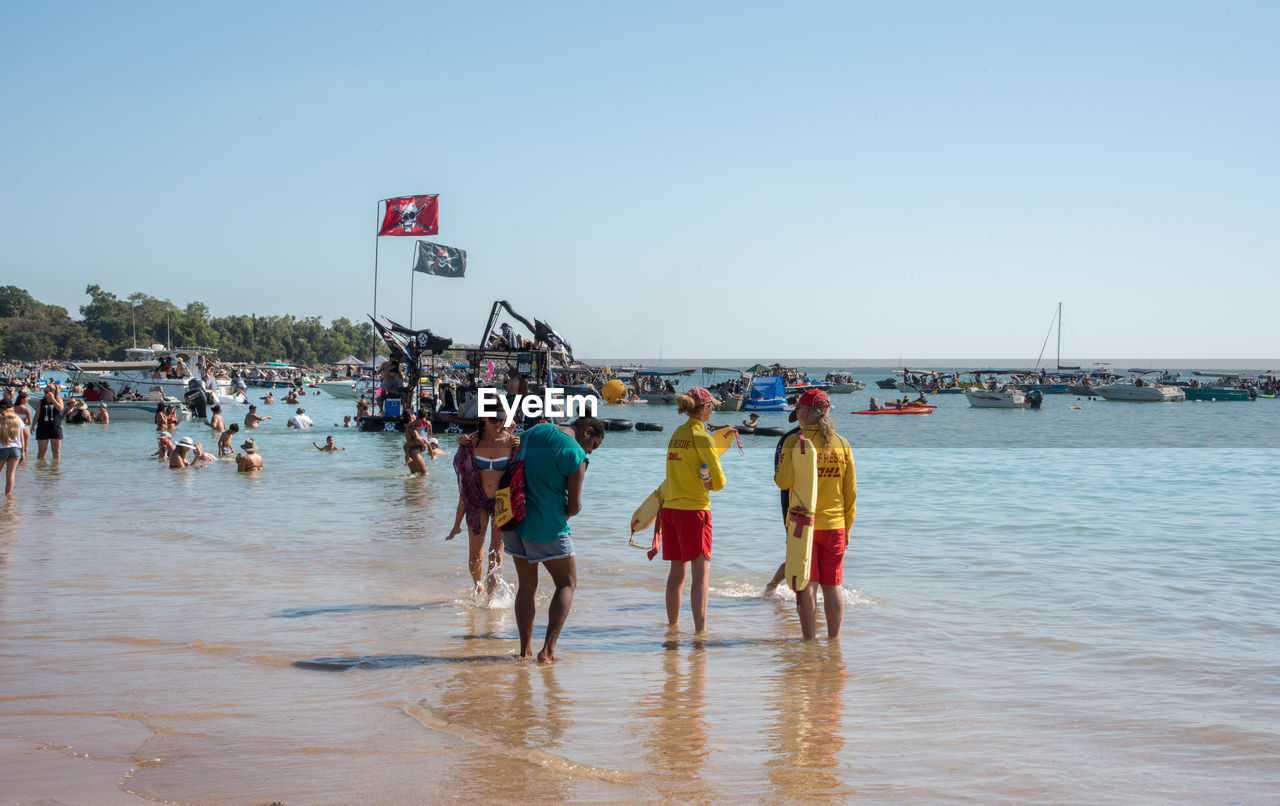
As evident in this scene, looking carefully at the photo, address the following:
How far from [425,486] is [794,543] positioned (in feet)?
44.5

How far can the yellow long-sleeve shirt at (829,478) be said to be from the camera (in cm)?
676

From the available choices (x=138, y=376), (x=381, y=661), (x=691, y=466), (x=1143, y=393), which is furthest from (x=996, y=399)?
(x=381, y=661)

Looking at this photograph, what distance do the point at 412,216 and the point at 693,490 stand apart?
35260 millimetres

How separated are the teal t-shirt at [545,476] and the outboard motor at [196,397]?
45300 millimetres

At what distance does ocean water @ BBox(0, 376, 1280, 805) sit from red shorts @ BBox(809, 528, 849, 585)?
618 mm

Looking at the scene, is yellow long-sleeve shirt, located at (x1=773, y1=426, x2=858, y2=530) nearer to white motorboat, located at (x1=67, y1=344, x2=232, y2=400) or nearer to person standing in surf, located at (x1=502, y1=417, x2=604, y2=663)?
person standing in surf, located at (x1=502, y1=417, x2=604, y2=663)

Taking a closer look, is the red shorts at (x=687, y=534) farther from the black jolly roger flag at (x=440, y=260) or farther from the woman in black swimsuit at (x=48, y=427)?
the black jolly roger flag at (x=440, y=260)

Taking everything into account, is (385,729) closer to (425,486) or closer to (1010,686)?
(1010,686)

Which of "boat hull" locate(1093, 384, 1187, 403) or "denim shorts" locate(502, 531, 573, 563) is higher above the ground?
"boat hull" locate(1093, 384, 1187, 403)

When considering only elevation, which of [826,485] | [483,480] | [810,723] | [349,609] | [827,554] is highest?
[826,485]

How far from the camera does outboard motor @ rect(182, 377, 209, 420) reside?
4697 centimetres

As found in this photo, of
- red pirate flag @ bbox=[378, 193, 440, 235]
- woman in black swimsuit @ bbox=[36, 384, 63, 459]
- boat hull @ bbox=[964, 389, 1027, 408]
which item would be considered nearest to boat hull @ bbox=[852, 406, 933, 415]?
boat hull @ bbox=[964, 389, 1027, 408]

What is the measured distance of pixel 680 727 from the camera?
517 centimetres

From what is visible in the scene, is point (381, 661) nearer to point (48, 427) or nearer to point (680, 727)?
point (680, 727)
